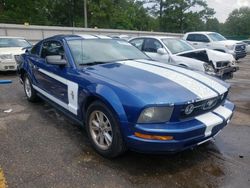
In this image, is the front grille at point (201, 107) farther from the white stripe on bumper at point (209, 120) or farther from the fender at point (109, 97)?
the fender at point (109, 97)

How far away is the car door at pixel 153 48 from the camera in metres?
7.92

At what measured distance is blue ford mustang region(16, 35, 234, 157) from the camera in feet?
9.15

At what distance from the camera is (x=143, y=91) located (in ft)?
9.67

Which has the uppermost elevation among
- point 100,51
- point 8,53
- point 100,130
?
point 100,51

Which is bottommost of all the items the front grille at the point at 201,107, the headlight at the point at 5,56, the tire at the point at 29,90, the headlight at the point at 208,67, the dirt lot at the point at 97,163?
the dirt lot at the point at 97,163

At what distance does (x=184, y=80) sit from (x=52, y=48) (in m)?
2.59

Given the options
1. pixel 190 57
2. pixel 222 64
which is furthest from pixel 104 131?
pixel 222 64

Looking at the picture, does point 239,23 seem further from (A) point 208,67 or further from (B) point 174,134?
(B) point 174,134

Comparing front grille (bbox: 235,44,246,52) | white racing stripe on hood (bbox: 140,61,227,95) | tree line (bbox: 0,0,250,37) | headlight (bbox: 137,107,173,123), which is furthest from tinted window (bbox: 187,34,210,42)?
tree line (bbox: 0,0,250,37)

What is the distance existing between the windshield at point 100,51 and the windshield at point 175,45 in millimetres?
3666

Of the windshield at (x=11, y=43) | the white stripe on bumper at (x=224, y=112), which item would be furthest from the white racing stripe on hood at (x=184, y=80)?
the windshield at (x=11, y=43)

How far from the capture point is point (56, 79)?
4.26m

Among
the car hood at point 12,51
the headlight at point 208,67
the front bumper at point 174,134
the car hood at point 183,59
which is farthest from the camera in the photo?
the car hood at point 12,51

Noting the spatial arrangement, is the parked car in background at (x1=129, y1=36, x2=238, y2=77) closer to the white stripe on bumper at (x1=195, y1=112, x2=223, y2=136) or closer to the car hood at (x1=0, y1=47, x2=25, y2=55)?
the white stripe on bumper at (x1=195, y1=112, x2=223, y2=136)
